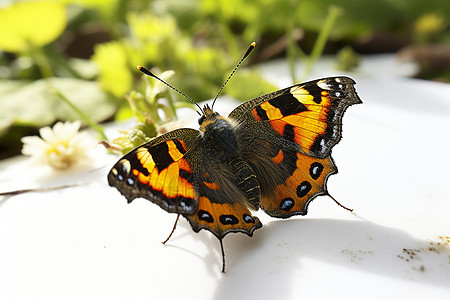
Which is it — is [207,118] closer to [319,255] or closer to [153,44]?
[319,255]

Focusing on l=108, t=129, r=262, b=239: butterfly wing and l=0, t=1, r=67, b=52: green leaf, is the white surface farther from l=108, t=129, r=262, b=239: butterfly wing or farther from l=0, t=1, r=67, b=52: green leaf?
l=0, t=1, r=67, b=52: green leaf

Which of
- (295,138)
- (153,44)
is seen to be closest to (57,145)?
(153,44)

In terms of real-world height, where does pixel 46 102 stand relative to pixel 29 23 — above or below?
below

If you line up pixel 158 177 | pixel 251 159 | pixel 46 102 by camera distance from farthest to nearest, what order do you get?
1. pixel 46 102
2. pixel 251 159
3. pixel 158 177

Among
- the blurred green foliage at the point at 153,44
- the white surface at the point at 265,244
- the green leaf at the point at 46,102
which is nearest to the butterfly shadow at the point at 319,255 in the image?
the white surface at the point at 265,244

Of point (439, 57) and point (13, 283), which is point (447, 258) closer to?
point (13, 283)

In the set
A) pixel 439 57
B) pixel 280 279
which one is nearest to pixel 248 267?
pixel 280 279
